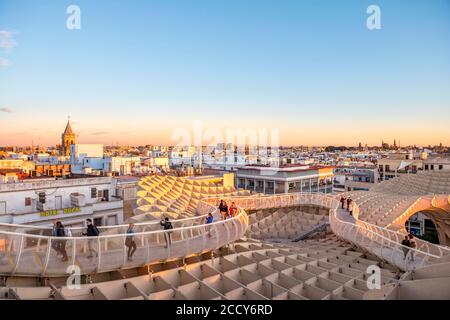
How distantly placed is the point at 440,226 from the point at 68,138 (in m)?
88.0

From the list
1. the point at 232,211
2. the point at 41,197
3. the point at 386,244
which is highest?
the point at 232,211

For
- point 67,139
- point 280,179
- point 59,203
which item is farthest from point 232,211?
point 67,139

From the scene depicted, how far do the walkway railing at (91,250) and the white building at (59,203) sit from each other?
51.5 ft

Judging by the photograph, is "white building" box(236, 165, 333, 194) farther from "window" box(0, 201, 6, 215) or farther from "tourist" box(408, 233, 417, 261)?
"tourist" box(408, 233, 417, 261)

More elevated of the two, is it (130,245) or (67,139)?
(67,139)

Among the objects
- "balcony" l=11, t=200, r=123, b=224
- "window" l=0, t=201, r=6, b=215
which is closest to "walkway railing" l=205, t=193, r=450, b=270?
"balcony" l=11, t=200, r=123, b=224

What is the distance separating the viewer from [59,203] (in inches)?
1017

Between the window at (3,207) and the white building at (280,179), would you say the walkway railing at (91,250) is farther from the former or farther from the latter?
the white building at (280,179)

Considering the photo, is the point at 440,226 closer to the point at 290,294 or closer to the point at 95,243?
the point at 290,294

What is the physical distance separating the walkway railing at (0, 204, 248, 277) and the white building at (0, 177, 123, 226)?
15.7 metres

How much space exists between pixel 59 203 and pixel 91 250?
19428mm

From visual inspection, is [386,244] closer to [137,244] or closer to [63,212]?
[137,244]

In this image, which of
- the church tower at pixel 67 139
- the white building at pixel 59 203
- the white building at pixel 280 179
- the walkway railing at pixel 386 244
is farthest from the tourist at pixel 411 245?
the church tower at pixel 67 139

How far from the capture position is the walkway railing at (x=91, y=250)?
303 inches
